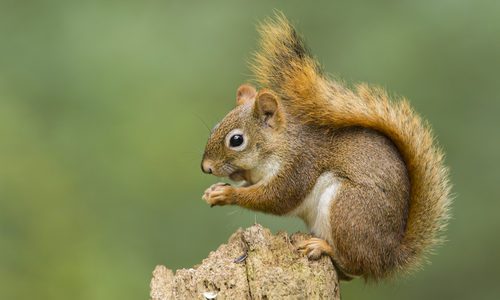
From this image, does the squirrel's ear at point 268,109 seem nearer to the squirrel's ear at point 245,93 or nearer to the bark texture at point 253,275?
the squirrel's ear at point 245,93

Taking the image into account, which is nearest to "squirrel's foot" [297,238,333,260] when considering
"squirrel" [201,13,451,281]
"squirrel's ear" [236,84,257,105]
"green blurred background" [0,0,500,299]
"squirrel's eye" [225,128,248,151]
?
"squirrel" [201,13,451,281]

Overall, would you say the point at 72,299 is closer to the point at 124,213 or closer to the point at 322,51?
the point at 124,213

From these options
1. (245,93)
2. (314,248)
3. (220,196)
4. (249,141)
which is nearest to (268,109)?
(249,141)

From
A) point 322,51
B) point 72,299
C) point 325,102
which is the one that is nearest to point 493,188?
point 322,51

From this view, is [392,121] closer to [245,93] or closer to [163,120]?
[245,93]

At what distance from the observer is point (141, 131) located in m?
5.09

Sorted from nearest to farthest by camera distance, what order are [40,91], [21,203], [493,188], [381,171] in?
[381,171] < [493,188] < [21,203] < [40,91]

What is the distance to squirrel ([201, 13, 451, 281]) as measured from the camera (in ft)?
11.4

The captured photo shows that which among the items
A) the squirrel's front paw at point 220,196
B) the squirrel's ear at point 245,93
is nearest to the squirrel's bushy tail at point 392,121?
the squirrel's ear at point 245,93

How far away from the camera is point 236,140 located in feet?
11.8

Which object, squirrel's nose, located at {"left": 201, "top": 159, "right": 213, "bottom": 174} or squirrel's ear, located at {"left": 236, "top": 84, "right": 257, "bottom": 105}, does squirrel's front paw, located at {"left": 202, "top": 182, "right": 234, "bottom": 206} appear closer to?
squirrel's nose, located at {"left": 201, "top": 159, "right": 213, "bottom": 174}

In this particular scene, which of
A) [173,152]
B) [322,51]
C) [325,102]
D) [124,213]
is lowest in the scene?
[325,102]

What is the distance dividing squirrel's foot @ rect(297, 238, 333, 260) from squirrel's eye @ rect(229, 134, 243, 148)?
465 mm

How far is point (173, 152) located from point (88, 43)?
895mm
